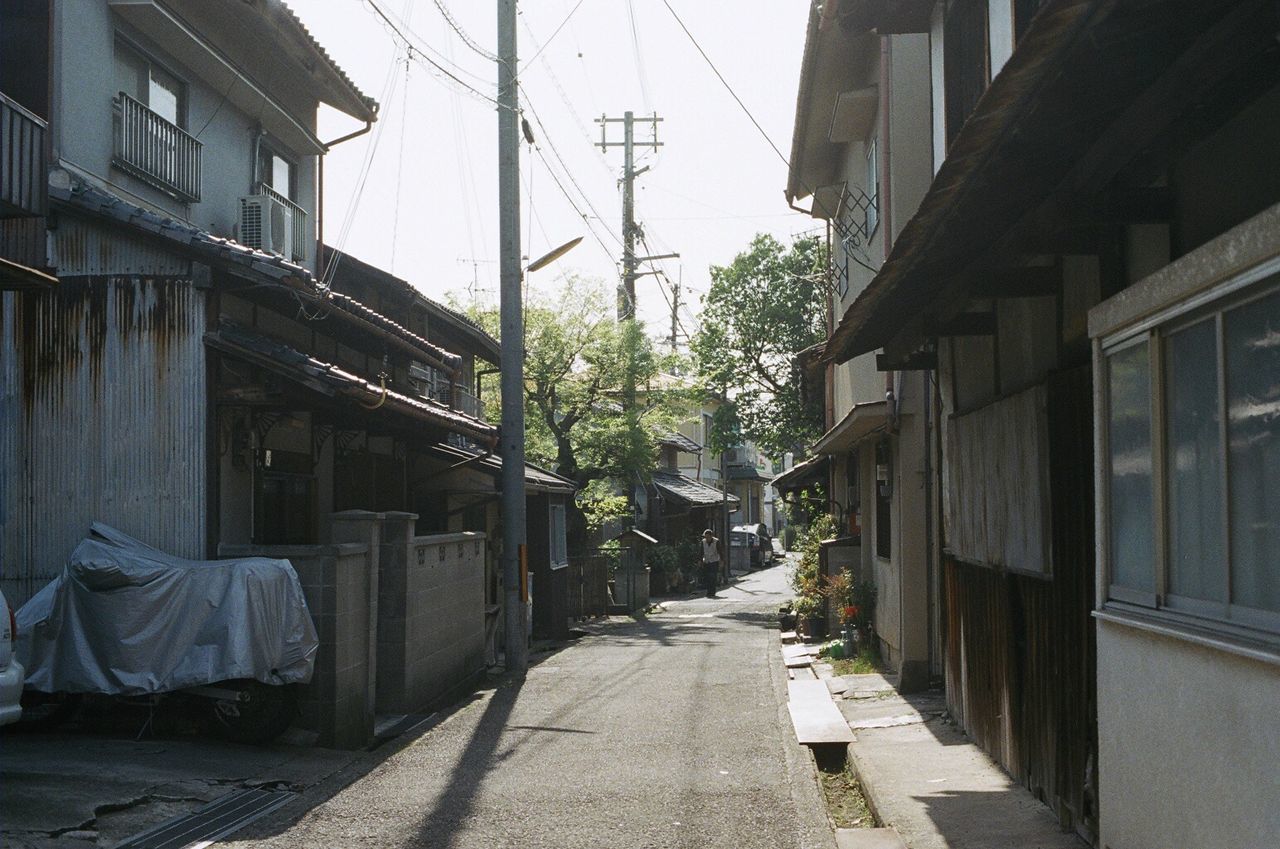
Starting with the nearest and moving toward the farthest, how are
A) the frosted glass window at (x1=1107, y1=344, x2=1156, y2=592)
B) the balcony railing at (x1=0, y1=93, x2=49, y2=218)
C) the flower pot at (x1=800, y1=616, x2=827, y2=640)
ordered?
the frosted glass window at (x1=1107, y1=344, x2=1156, y2=592)
the balcony railing at (x1=0, y1=93, x2=49, y2=218)
the flower pot at (x1=800, y1=616, x2=827, y2=640)

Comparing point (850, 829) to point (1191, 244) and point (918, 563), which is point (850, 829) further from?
point (918, 563)

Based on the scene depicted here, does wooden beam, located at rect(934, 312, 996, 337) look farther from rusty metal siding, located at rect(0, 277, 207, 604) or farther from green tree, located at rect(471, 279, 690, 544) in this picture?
green tree, located at rect(471, 279, 690, 544)

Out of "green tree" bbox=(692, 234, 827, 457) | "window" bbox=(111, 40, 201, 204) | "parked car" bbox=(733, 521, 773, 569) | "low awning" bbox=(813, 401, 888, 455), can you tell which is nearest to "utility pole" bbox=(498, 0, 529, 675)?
"window" bbox=(111, 40, 201, 204)

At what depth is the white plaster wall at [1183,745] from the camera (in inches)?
152

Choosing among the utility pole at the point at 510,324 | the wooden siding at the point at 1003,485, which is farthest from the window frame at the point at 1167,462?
the utility pole at the point at 510,324

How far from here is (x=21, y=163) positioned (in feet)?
33.2

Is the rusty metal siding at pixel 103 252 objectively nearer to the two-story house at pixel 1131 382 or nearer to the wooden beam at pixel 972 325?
the two-story house at pixel 1131 382

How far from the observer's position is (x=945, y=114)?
10164 mm

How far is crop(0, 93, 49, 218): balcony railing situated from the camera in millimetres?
9930

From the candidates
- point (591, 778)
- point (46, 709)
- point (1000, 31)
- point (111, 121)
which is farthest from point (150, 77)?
point (1000, 31)

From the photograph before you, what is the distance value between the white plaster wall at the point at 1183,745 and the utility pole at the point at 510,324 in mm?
12318

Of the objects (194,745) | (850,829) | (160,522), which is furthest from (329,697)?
(850,829)

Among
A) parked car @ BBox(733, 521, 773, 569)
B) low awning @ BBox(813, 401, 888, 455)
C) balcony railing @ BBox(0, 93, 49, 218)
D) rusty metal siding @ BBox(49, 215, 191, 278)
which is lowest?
parked car @ BBox(733, 521, 773, 569)

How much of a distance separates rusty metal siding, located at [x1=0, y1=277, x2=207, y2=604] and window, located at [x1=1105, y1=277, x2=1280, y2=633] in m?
8.34
